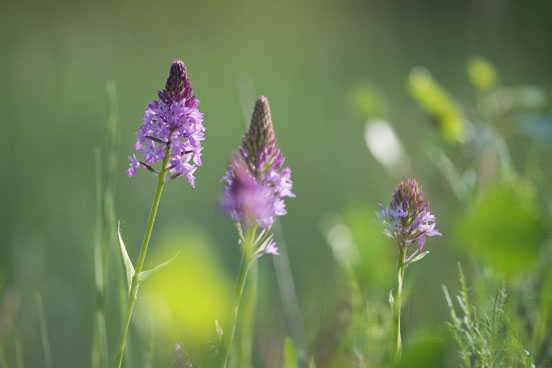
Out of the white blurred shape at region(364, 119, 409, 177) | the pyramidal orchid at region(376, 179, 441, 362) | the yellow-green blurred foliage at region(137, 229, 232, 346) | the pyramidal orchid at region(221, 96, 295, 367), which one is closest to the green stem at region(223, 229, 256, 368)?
the pyramidal orchid at region(221, 96, 295, 367)

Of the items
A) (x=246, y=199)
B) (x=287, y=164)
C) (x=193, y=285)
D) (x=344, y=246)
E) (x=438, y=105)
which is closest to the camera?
(x=193, y=285)

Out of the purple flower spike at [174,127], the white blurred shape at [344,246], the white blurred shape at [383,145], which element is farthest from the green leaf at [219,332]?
the white blurred shape at [383,145]

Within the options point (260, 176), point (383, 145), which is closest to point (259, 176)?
point (260, 176)

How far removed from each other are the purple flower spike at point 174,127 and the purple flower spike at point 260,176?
4 centimetres

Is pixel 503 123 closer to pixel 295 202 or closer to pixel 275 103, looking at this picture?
pixel 295 202

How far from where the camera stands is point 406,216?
0.50 metres

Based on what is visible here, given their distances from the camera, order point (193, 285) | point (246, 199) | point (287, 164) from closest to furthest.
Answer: point (193, 285) → point (246, 199) → point (287, 164)

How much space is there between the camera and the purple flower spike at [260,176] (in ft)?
1.50

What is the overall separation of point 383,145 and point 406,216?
1.30ft

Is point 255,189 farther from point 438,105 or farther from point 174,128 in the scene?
point 438,105

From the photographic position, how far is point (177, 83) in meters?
0.51

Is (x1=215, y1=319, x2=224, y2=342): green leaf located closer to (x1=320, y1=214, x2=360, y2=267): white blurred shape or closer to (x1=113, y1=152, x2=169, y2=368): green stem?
(x1=113, y1=152, x2=169, y2=368): green stem

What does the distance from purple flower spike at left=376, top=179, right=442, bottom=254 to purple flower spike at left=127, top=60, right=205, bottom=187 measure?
0.60 ft

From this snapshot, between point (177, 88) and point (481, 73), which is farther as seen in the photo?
point (481, 73)
